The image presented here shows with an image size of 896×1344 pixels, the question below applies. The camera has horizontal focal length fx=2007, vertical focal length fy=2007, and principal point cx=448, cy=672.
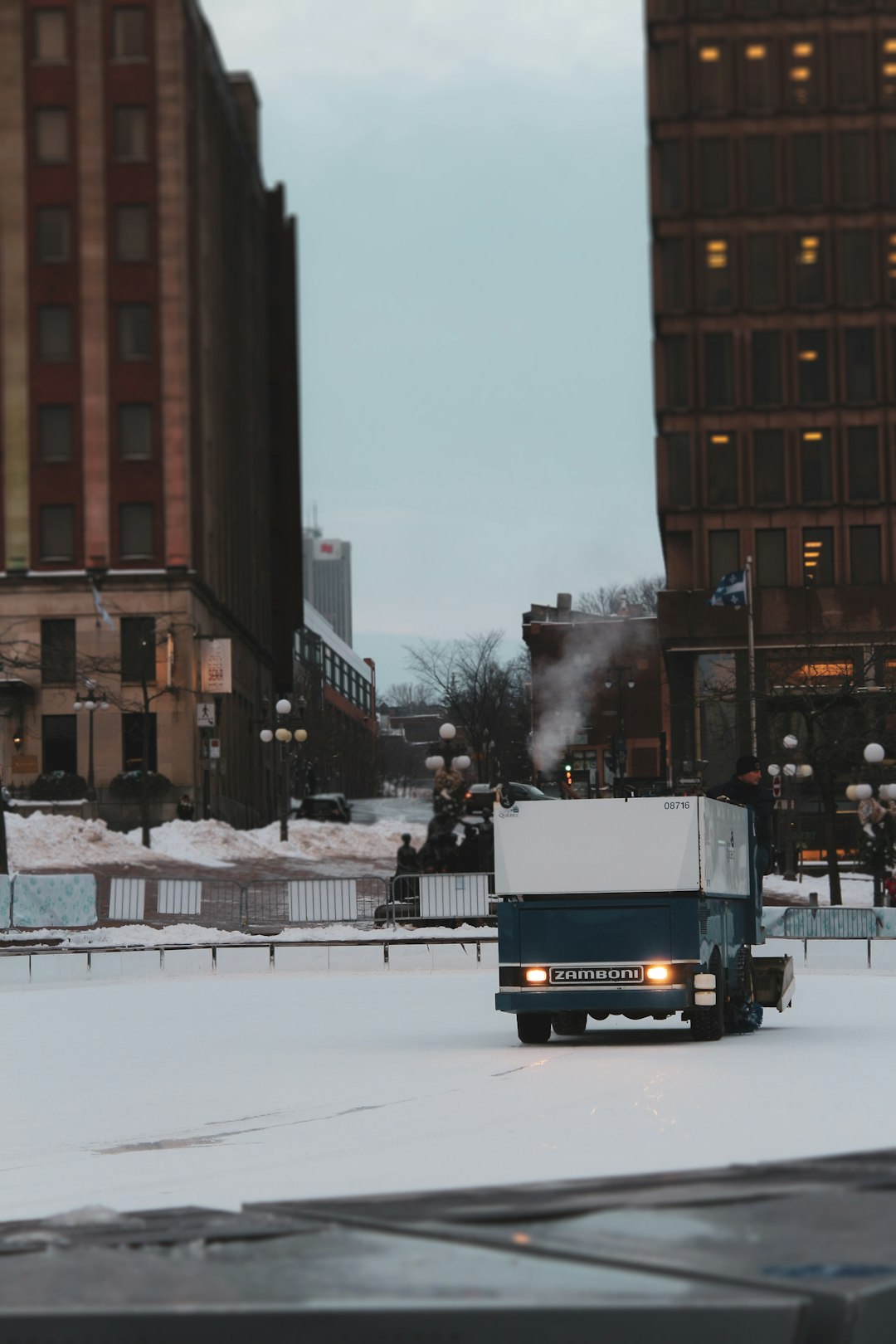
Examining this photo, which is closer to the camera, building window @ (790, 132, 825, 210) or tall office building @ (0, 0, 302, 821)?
building window @ (790, 132, 825, 210)

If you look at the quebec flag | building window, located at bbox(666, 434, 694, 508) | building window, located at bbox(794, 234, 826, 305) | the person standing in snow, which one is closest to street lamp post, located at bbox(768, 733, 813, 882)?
the quebec flag

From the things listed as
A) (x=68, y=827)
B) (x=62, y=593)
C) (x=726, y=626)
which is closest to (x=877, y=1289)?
(x=68, y=827)

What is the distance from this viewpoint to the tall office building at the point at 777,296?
7344 centimetres

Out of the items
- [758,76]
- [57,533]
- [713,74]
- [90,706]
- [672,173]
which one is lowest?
[90,706]

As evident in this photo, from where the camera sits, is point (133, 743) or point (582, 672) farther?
point (582, 672)

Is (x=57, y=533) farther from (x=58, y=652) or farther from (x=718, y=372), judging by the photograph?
(x=718, y=372)

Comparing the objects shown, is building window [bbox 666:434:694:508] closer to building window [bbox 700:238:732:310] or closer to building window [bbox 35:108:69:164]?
building window [bbox 700:238:732:310]

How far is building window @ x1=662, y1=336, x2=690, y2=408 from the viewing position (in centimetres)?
7400

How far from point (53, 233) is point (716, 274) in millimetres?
26009

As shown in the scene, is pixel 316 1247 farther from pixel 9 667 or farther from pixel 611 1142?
pixel 9 667

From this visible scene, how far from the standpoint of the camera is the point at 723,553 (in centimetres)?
7344

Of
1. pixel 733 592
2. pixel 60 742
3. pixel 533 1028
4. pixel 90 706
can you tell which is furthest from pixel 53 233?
pixel 533 1028

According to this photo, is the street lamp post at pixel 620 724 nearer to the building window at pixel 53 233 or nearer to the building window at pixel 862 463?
the building window at pixel 862 463

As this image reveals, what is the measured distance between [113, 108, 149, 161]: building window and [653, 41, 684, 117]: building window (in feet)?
65.9
